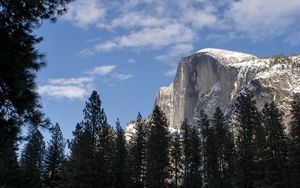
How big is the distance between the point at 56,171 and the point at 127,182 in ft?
54.3

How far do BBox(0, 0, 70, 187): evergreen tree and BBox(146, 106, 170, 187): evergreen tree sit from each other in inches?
1714

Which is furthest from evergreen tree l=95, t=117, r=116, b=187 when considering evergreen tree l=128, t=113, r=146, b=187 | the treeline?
evergreen tree l=128, t=113, r=146, b=187

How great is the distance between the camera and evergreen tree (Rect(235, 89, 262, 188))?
Result: 50.6 meters

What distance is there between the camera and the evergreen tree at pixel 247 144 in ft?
166

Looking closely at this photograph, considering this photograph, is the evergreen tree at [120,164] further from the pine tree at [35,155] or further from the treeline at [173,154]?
the pine tree at [35,155]

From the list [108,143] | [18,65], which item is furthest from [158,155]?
[18,65]

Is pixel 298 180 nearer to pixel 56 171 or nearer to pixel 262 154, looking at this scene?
pixel 262 154

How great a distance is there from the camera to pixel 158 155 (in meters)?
57.3

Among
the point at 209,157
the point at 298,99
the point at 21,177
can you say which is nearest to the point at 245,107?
the point at 298,99

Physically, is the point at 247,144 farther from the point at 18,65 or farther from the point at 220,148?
the point at 18,65

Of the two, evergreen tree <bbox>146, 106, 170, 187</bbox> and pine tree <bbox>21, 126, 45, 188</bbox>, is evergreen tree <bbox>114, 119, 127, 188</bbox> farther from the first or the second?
pine tree <bbox>21, 126, 45, 188</bbox>

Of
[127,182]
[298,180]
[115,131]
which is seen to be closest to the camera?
[298,180]

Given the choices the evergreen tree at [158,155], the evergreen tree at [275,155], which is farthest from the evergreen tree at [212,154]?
the evergreen tree at [275,155]

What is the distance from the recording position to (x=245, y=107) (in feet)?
184
